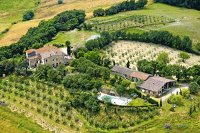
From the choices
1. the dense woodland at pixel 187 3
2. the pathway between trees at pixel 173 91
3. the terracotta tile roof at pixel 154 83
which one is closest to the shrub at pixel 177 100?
the pathway between trees at pixel 173 91

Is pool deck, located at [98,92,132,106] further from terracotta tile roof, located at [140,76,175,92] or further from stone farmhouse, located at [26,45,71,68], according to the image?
stone farmhouse, located at [26,45,71,68]

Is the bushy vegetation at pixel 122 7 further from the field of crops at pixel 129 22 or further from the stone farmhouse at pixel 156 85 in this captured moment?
the stone farmhouse at pixel 156 85

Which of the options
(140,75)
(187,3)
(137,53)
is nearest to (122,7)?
(187,3)

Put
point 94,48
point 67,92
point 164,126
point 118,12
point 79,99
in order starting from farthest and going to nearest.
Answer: point 118,12 → point 94,48 → point 67,92 → point 79,99 → point 164,126

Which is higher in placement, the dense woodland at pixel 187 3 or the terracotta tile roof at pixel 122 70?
the dense woodland at pixel 187 3

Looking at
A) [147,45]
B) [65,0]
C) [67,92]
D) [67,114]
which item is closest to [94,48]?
[147,45]

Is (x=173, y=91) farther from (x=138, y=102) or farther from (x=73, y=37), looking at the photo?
(x=73, y=37)

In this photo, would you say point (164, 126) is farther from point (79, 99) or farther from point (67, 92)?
point (67, 92)
